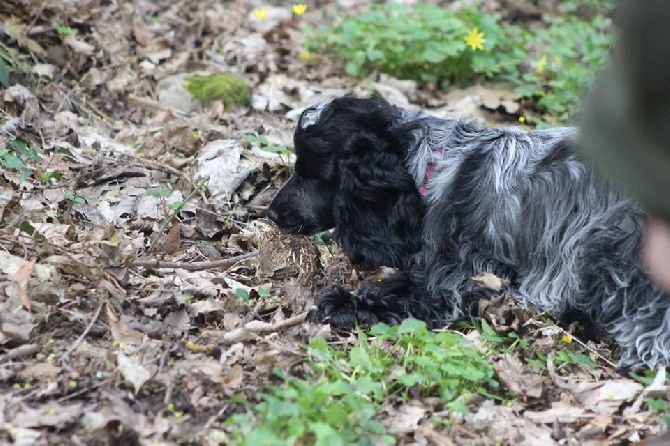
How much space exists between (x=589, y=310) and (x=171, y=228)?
2.28m

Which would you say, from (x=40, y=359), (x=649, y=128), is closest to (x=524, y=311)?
(x=649, y=128)

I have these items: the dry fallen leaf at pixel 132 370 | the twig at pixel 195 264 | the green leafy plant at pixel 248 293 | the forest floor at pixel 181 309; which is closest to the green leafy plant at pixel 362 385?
the forest floor at pixel 181 309

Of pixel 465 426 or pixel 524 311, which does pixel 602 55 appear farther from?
pixel 465 426

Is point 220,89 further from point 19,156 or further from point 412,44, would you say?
point 19,156

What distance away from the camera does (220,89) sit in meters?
7.50

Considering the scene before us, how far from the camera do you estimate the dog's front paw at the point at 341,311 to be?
4691 millimetres

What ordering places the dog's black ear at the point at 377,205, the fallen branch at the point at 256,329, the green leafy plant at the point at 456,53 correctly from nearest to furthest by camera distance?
the fallen branch at the point at 256,329 < the dog's black ear at the point at 377,205 < the green leafy plant at the point at 456,53

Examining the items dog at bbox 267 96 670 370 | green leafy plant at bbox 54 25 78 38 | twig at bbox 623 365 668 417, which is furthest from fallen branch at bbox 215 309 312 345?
green leafy plant at bbox 54 25 78 38

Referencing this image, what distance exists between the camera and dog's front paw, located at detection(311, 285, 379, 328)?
15.4 feet

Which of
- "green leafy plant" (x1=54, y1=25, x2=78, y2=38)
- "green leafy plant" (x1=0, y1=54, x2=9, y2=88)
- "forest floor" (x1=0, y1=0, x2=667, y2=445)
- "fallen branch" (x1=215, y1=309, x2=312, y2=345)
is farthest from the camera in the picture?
"green leafy plant" (x1=54, y1=25, x2=78, y2=38)

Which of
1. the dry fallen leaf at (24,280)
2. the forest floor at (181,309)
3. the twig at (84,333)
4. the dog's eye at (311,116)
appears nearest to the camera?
the forest floor at (181,309)

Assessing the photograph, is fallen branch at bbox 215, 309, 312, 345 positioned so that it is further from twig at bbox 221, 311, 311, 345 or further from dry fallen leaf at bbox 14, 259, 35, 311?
dry fallen leaf at bbox 14, 259, 35, 311

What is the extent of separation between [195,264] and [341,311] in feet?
2.62

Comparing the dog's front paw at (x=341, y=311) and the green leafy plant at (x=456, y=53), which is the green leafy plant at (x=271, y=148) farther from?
the green leafy plant at (x=456, y=53)
